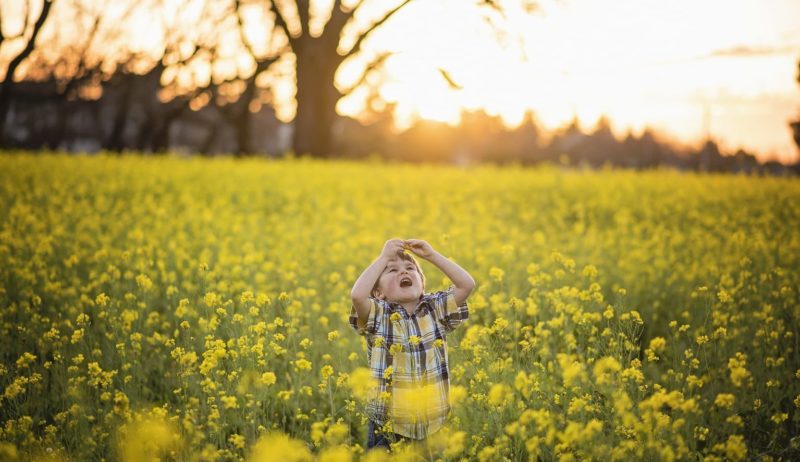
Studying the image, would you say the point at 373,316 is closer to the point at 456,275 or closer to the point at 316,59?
the point at 456,275

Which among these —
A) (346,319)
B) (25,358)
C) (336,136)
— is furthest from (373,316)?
(336,136)

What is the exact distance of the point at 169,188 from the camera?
12.8 metres

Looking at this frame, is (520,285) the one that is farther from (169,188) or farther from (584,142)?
(584,142)

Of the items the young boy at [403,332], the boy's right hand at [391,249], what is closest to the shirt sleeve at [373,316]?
the young boy at [403,332]

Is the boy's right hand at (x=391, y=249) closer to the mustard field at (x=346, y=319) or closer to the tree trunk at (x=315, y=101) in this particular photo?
the mustard field at (x=346, y=319)

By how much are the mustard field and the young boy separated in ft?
0.45

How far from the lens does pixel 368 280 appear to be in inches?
133

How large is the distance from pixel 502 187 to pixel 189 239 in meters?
7.62

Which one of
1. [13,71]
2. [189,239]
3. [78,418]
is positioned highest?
[13,71]

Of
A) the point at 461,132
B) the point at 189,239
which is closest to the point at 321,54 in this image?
the point at 189,239

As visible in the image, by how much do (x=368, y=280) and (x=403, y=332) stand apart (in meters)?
0.29

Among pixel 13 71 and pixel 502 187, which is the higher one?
pixel 13 71

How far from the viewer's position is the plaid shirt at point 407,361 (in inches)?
129

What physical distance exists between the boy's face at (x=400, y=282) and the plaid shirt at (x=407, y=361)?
0.05 m
